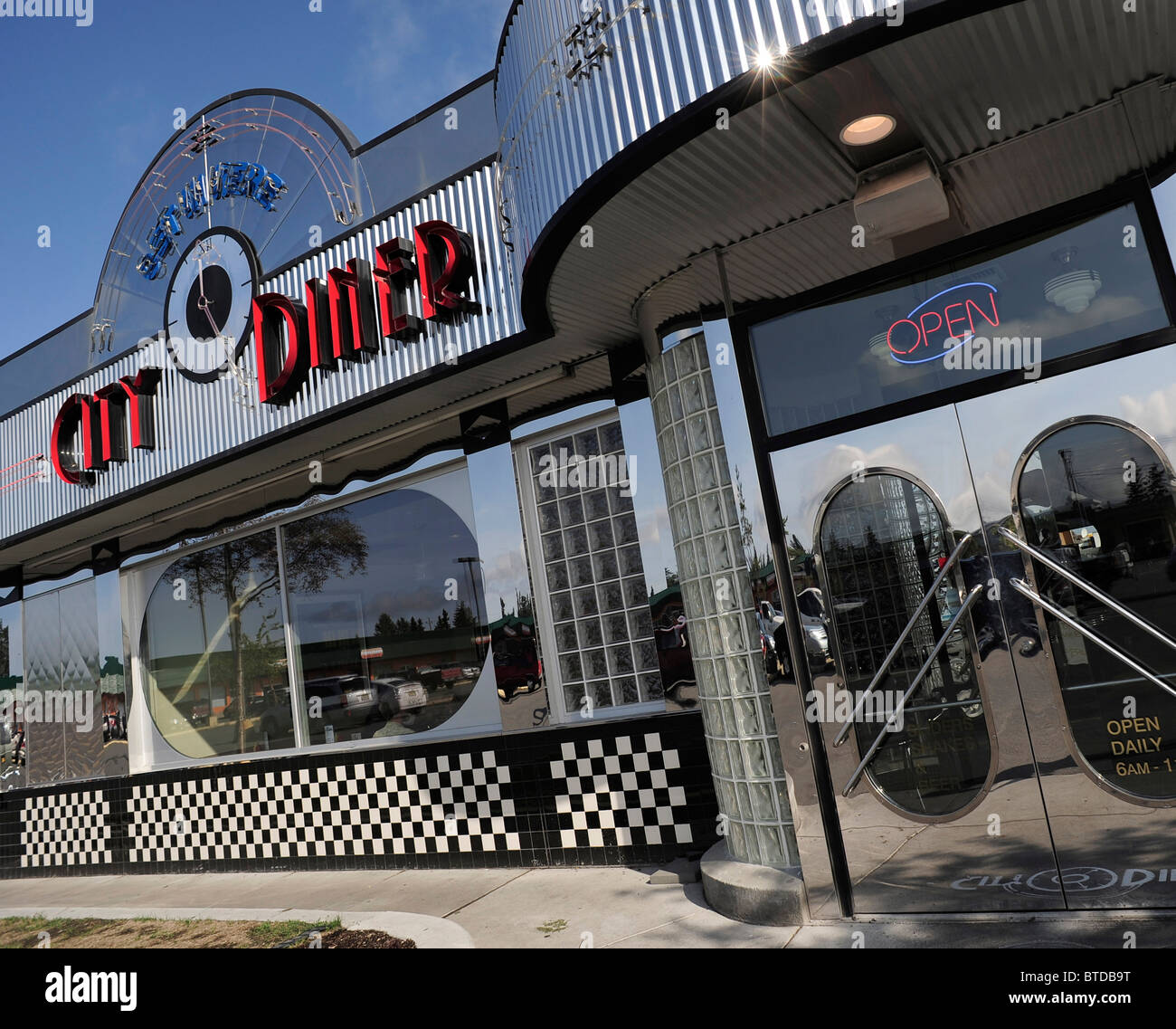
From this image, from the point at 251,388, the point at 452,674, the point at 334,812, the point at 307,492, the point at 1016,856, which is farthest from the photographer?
the point at 307,492

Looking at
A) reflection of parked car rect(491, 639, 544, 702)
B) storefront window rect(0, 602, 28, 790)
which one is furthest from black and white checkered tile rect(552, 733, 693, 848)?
storefront window rect(0, 602, 28, 790)

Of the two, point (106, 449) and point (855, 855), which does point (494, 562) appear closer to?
point (855, 855)

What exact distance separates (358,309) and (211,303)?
2251mm

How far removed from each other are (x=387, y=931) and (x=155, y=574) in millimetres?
5522

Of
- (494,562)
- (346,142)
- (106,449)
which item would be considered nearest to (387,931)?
(494,562)

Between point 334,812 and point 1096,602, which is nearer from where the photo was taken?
point 1096,602

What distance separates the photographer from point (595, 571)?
6133 millimetres

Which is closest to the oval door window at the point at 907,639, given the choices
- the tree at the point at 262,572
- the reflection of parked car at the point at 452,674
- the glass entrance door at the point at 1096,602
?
the glass entrance door at the point at 1096,602

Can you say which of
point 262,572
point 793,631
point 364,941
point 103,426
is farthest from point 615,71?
point 103,426

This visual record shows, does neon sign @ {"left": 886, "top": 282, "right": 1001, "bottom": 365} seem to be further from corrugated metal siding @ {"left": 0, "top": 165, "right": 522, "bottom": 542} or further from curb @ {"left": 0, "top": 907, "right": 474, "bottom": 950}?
curb @ {"left": 0, "top": 907, "right": 474, "bottom": 950}

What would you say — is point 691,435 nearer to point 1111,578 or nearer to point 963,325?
point 963,325

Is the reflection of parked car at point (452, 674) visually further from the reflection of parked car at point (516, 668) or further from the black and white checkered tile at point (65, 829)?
the black and white checkered tile at point (65, 829)

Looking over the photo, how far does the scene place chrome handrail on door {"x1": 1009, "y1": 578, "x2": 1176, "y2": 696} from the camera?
3582mm

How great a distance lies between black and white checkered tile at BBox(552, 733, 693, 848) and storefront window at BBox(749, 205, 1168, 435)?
2452 mm
